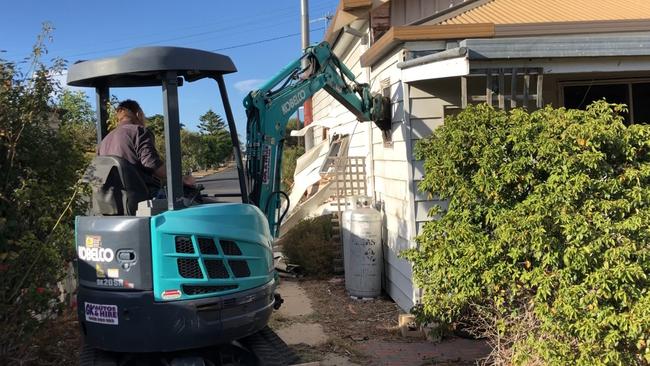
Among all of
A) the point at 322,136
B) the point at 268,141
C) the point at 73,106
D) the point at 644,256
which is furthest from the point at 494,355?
the point at 322,136

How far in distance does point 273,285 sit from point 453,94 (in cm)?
337

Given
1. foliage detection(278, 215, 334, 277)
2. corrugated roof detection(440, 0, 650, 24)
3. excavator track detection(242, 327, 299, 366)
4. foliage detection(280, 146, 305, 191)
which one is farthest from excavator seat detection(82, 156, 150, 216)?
foliage detection(280, 146, 305, 191)

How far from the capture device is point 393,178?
23.0ft

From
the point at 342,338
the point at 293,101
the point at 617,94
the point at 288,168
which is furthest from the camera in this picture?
the point at 288,168

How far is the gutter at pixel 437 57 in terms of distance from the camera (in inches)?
197

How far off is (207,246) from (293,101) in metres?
2.74

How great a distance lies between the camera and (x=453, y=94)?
6242mm

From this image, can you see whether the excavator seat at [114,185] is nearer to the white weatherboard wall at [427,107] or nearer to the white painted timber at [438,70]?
the white painted timber at [438,70]

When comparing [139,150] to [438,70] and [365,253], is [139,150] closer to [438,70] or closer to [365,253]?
[438,70]

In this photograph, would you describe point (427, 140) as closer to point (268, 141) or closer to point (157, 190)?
point (268, 141)

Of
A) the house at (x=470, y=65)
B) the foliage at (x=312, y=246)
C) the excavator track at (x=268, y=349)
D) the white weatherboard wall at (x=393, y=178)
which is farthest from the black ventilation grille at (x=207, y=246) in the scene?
the foliage at (x=312, y=246)

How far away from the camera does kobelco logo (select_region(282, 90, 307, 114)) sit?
5.70 meters

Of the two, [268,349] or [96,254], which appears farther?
Result: [268,349]

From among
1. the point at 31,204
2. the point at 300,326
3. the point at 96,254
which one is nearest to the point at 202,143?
the point at 300,326
